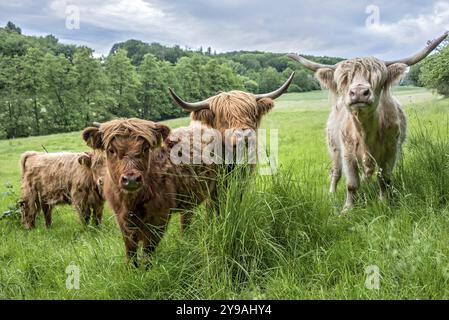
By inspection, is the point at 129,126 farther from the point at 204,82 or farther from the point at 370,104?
the point at 204,82

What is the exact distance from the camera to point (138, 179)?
3.14 meters

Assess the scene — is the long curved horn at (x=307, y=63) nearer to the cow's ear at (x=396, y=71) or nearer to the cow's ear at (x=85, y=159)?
the cow's ear at (x=396, y=71)

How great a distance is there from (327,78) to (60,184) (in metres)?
4.34

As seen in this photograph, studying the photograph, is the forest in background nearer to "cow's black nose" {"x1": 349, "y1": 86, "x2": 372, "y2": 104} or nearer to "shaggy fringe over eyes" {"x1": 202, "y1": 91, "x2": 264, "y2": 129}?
"shaggy fringe over eyes" {"x1": 202, "y1": 91, "x2": 264, "y2": 129}

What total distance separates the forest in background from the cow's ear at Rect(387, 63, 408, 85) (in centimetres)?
107

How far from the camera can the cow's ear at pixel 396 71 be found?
15.3ft

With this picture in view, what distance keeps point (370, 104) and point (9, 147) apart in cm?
1482

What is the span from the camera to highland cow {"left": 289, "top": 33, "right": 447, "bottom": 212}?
4418mm
